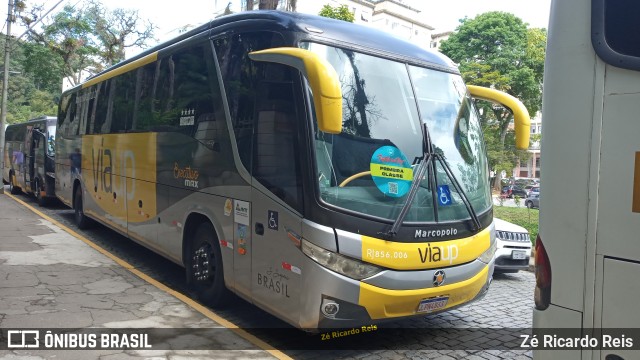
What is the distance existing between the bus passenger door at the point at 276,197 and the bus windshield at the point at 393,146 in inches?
13.6

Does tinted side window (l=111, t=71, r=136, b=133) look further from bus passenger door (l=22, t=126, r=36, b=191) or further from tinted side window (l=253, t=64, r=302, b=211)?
bus passenger door (l=22, t=126, r=36, b=191)

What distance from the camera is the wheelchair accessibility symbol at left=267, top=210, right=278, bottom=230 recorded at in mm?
4582

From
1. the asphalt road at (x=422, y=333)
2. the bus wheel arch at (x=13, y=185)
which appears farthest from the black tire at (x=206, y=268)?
the bus wheel arch at (x=13, y=185)

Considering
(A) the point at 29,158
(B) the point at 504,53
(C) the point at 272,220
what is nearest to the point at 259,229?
(C) the point at 272,220

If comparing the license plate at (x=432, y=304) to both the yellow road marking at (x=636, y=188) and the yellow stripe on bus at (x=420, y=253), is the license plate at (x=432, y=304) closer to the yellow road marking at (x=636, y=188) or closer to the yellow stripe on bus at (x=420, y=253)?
the yellow stripe on bus at (x=420, y=253)

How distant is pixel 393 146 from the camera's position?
4492 mm

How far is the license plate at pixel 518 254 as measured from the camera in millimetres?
8039

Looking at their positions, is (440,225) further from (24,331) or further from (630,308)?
(24,331)

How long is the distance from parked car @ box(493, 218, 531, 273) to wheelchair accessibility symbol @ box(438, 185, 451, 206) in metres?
3.82

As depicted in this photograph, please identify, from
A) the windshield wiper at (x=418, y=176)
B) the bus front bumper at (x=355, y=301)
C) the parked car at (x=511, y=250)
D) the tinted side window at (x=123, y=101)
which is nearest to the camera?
the bus front bumper at (x=355, y=301)

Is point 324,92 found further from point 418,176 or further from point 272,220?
point 272,220

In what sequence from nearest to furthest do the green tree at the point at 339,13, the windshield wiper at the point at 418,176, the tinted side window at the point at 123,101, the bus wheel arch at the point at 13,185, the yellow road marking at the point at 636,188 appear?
the yellow road marking at the point at 636,188
the windshield wiper at the point at 418,176
the tinted side window at the point at 123,101
the green tree at the point at 339,13
the bus wheel arch at the point at 13,185

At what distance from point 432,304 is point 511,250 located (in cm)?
406

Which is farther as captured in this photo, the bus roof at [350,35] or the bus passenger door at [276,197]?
the bus roof at [350,35]
